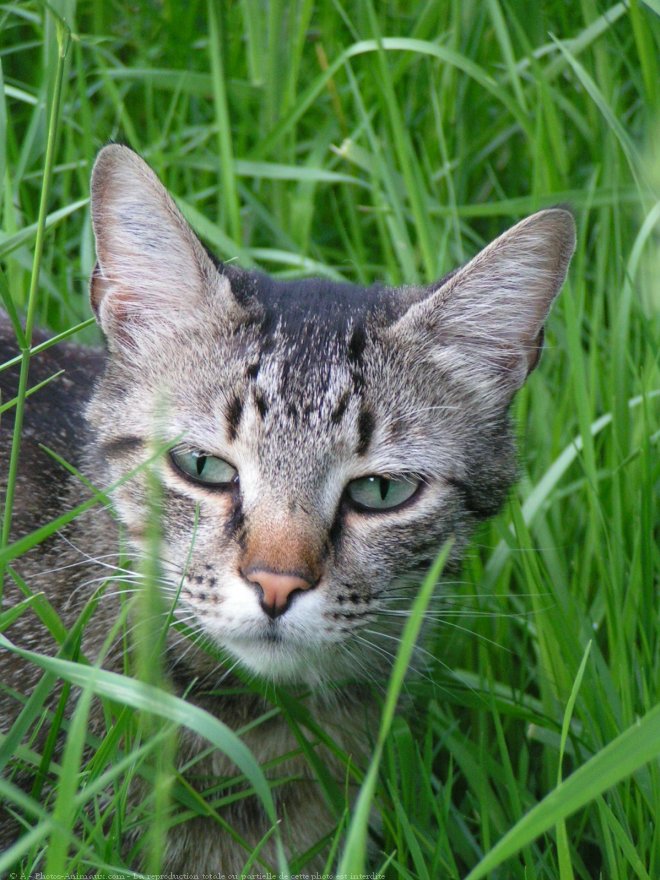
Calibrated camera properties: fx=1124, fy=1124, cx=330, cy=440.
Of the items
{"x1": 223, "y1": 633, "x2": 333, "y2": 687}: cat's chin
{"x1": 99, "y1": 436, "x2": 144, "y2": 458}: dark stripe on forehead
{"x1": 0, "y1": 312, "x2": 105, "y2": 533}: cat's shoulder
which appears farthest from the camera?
{"x1": 0, "y1": 312, "x2": 105, "y2": 533}: cat's shoulder

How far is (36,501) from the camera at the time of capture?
246cm

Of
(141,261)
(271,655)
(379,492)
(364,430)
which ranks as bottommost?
(271,655)

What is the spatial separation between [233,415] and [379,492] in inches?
12.4

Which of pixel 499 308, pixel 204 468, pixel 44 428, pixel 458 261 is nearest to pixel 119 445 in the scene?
pixel 204 468

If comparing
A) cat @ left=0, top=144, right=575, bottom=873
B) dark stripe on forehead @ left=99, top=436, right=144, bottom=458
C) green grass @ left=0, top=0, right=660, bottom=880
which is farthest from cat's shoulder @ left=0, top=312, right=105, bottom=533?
green grass @ left=0, top=0, right=660, bottom=880

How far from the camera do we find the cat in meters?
2.00

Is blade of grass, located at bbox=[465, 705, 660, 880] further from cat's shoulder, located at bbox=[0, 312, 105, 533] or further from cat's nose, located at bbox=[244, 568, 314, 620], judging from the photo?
cat's shoulder, located at bbox=[0, 312, 105, 533]

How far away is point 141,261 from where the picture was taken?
2.31 metres

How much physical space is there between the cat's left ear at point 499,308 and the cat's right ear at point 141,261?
41 centimetres

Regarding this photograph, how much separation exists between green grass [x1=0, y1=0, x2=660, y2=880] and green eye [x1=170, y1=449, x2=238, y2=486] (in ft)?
1.38

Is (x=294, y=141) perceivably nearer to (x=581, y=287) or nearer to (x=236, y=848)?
(x=581, y=287)

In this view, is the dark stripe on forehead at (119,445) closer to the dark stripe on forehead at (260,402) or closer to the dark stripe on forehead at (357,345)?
the dark stripe on forehead at (260,402)

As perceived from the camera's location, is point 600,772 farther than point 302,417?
No

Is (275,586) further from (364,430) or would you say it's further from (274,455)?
(364,430)
